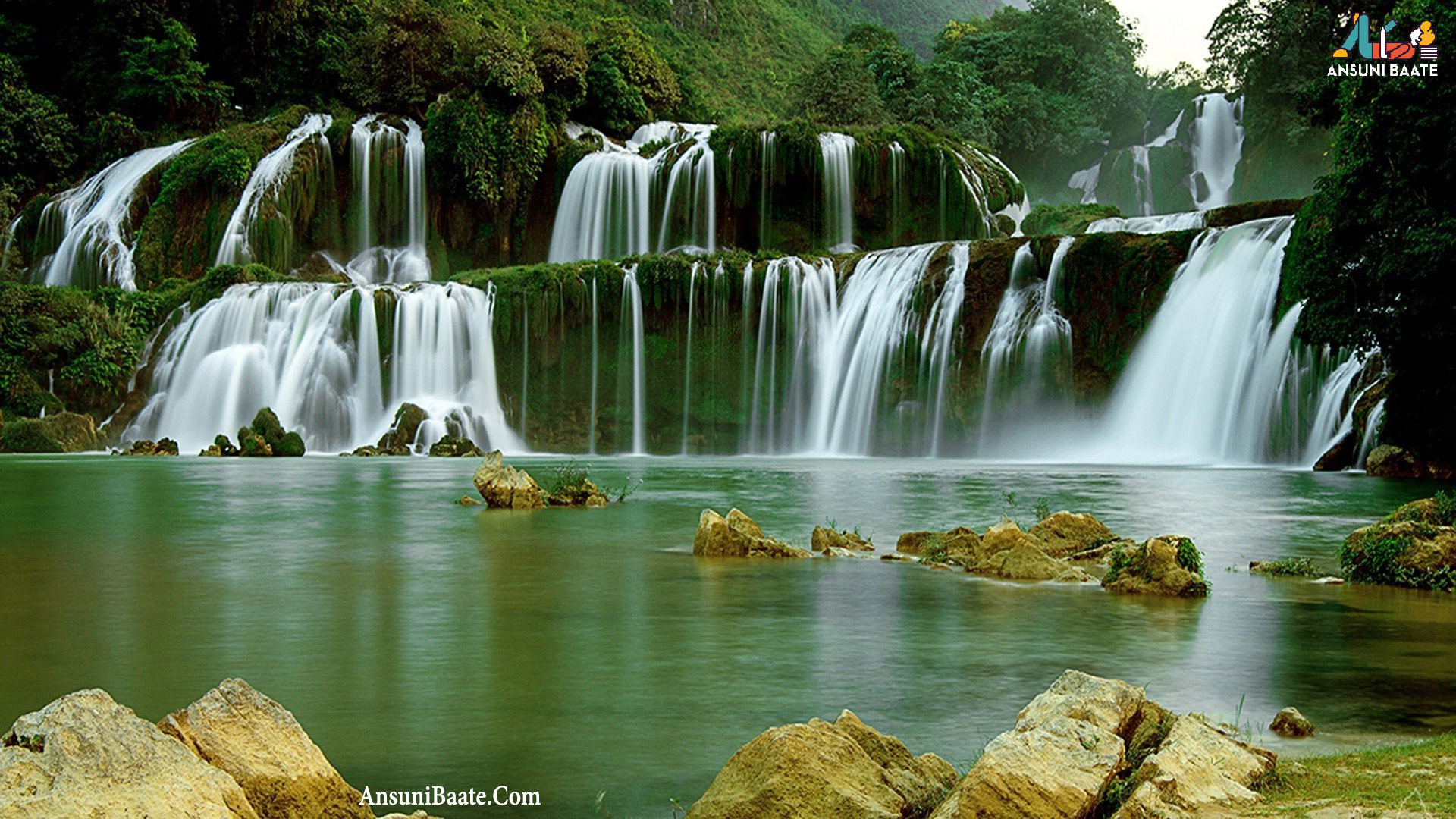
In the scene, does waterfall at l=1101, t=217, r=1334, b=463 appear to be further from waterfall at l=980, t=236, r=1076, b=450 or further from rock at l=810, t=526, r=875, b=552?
rock at l=810, t=526, r=875, b=552

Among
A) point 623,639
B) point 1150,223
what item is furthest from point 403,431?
point 623,639

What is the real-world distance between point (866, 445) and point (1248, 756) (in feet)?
85.6

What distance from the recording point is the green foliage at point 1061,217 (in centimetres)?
4272

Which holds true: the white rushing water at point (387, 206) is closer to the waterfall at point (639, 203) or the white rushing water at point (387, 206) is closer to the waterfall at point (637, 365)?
the waterfall at point (639, 203)

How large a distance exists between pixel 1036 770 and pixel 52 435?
3122 cm

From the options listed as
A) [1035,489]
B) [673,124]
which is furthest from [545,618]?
[673,124]

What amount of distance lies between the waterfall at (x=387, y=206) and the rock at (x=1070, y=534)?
109ft

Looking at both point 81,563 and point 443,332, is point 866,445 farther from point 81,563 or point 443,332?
point 81,563

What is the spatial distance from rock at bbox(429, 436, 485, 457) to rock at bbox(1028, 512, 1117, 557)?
67.9 ft

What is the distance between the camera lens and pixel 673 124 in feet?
146

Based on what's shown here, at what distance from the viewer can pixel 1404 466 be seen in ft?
62.8

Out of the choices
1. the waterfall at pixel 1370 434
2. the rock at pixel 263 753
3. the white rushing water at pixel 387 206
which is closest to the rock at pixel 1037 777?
the rock at pixel 263 753

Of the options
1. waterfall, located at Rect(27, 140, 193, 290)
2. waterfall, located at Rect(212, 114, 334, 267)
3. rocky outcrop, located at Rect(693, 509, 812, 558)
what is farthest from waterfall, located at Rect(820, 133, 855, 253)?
rocky outcrop, located at Rect(693, 509, 812, 558)

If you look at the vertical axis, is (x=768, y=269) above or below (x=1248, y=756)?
above
